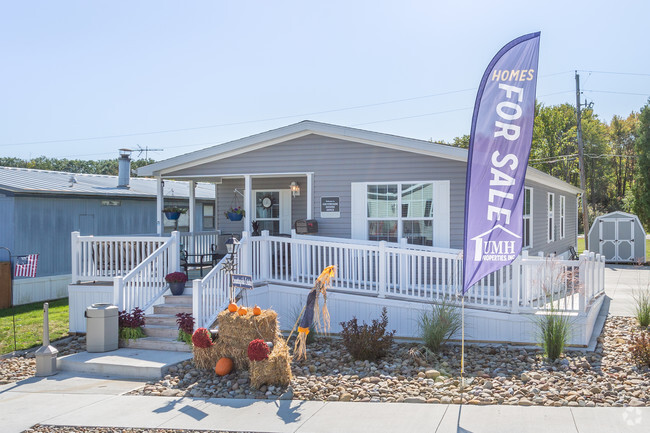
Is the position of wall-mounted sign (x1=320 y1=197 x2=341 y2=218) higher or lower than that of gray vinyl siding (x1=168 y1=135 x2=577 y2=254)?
lower

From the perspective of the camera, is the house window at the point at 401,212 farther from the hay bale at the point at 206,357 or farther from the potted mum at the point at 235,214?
the hay bale at the point at 206,357

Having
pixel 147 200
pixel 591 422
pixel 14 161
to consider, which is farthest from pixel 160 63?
pixel 14 161

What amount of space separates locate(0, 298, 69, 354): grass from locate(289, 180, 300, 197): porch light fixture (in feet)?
17.7

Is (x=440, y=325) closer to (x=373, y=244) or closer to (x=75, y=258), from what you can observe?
(x=373, y=244)

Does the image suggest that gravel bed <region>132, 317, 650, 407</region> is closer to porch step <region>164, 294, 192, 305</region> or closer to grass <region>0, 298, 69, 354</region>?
porch step <region>164, 294, 192, 305</region>

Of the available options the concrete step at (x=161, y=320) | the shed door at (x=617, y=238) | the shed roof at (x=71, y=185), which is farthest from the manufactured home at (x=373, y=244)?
the shed door at (x=617, y=238)

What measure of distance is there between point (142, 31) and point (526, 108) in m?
10.1

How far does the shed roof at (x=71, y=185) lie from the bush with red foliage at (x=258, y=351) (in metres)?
10.1

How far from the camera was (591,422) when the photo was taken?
16.6ft

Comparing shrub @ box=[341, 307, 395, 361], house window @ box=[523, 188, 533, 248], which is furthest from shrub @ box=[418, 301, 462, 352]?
house window @ box=[523, 188, 533, 248]

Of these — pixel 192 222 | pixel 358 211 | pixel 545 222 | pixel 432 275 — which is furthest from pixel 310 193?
pixel 545 222

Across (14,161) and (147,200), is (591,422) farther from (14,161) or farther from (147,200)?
(14,161)

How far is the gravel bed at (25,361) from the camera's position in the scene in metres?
7.72

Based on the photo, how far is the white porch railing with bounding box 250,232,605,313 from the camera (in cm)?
835
